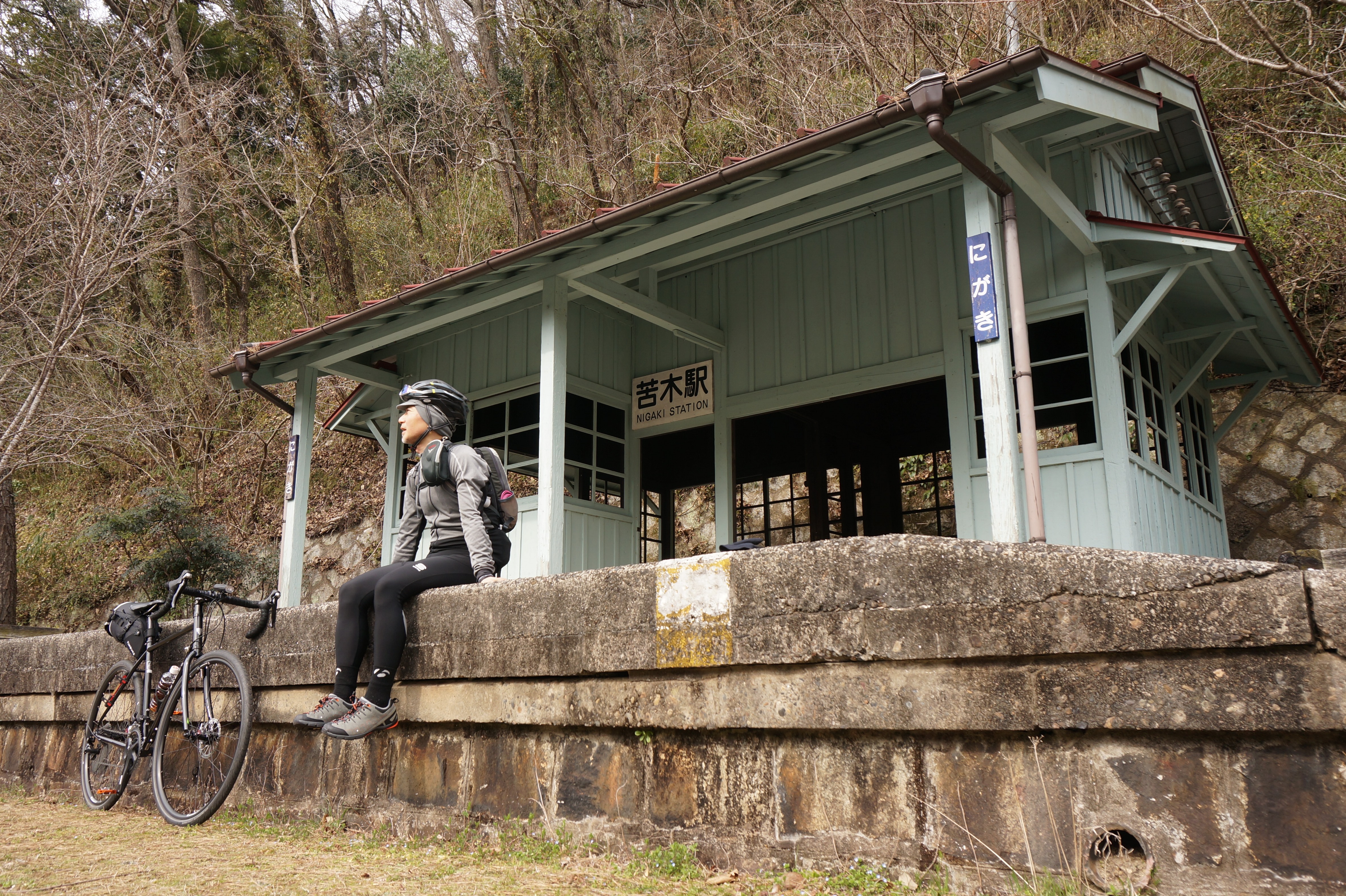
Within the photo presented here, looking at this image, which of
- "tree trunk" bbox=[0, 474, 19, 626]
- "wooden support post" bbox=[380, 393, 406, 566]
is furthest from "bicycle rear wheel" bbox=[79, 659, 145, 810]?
"tree trunk" bbox=[0, 474, 19, 626]

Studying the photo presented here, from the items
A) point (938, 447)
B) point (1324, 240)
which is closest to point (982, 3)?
point (1324, 240)

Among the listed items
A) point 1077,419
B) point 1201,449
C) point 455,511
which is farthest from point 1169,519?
point 455,511

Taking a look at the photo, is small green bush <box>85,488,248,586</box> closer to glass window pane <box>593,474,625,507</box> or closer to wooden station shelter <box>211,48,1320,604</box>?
wooden station shelter <box>211,48,1320,604</box>

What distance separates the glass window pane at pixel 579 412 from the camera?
27.0ft

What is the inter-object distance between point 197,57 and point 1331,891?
70.4ft

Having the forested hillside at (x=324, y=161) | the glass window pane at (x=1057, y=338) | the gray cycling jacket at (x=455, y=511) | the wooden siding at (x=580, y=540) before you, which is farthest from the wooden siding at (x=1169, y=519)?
the wooden siding at (x=580, y=540)

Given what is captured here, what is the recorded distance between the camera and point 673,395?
8508 mm

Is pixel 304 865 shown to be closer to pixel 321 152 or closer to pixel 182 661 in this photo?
pixel 182 661

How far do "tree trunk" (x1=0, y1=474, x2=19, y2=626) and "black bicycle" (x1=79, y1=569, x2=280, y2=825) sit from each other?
813 cm

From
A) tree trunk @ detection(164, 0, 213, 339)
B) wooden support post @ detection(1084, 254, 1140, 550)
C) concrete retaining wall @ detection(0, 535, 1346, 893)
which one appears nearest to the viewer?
concrete retaining wall @ detection(0, 535, 1346, 893)

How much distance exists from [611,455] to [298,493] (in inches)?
116

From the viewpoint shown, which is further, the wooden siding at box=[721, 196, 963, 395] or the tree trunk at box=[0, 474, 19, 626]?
the tree trunk at box=[0, 474, 19, 626]

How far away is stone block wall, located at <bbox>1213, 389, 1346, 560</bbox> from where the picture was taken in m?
8.84

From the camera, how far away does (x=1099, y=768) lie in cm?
251
